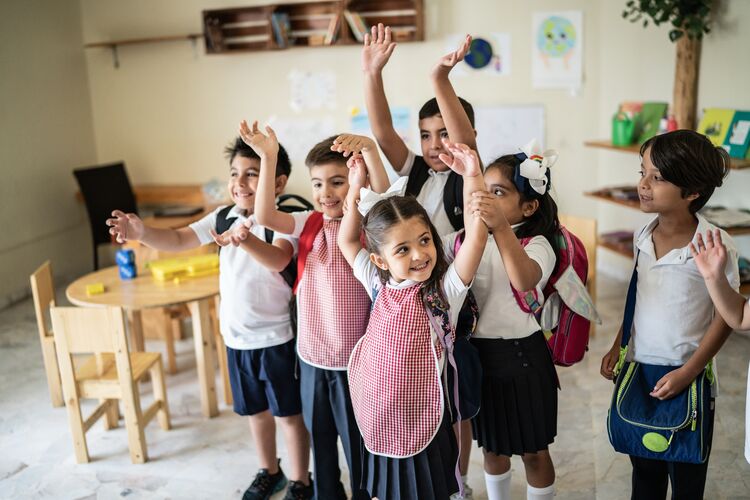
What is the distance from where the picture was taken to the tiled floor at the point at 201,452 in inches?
101

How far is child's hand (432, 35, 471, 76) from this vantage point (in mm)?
1793

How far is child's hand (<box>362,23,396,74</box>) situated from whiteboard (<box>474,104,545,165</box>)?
3255 millimetres

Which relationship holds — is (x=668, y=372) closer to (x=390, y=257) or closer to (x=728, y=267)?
(x=728, y=267)

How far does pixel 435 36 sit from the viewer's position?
5176mm

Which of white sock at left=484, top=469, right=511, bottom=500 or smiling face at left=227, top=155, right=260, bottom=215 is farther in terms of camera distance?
smiling face at left=227, top=155, right=260, bottom=215

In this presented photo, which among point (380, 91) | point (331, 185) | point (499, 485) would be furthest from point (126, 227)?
point (499, 485)

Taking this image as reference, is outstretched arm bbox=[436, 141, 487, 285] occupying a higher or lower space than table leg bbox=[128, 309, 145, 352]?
higher

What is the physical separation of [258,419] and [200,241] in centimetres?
64

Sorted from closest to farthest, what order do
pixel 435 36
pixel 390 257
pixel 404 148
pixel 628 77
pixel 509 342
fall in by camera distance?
pixel 390 257, pixel 509 342, pixel 404 148, pixel 628 77, pixel 435 36

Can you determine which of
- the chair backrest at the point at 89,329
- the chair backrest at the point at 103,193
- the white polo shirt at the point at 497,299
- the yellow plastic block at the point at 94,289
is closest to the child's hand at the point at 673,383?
the white polo shirt at the point at 497,299

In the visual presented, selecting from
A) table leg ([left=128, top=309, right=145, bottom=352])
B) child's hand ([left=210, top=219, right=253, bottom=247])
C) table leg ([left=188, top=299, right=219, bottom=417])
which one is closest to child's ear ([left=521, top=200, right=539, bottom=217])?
child's hand ([left=210, top=219, right=253, bottom=247])

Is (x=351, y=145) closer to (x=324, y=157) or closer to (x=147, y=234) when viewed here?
(x=324, y=157)

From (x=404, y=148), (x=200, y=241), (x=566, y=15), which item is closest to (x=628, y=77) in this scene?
(x=566, y=15)

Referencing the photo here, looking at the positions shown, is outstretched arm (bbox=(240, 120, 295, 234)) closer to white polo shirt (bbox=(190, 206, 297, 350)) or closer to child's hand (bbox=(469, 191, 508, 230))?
white polo shirt (bbox=(190, 206, 297, 350))
